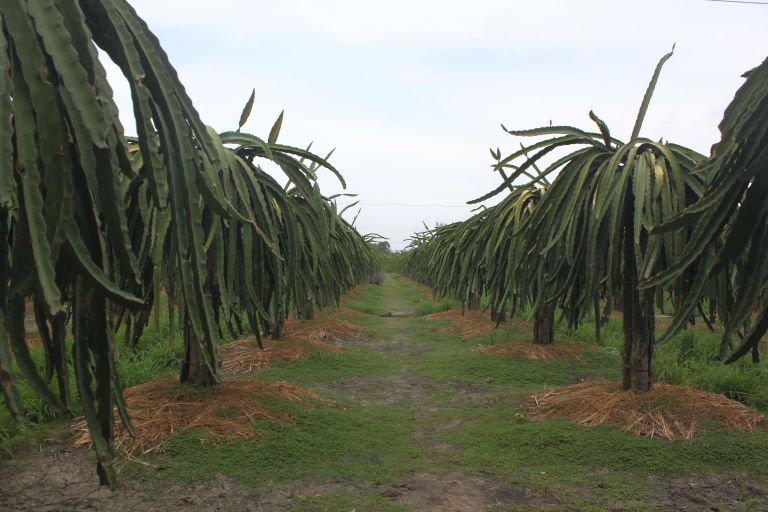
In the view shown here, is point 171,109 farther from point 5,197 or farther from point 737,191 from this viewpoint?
point 737,191

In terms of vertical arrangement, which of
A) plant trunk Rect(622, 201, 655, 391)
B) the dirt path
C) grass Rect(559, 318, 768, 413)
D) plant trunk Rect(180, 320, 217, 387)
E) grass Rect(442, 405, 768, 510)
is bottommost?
the dirt path

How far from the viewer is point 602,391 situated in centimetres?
428

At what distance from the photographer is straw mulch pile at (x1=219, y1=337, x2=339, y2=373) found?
603cm

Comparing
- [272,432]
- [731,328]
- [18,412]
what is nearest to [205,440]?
[272,432]

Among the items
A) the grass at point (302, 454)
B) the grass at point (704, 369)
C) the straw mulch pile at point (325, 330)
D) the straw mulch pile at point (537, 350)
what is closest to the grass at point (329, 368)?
the straw mulch pile at point (325, 330)

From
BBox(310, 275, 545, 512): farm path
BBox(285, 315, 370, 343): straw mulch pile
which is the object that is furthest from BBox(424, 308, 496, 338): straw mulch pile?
BBox(285, 315, 370, 343): straw mulch pile

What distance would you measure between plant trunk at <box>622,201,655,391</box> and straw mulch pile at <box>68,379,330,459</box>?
8.33 ft

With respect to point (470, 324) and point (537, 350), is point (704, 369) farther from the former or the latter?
point (470, 324)

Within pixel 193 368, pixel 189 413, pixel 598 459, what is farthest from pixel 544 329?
pixel 189 413

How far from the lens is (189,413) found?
373 centimetres

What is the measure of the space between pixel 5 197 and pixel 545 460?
3242 mm

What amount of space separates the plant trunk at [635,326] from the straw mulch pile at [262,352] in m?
3.70

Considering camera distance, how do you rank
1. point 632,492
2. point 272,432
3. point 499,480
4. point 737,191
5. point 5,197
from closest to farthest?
point 5,197
point 737,191
point 632,492
point 499,480
point 272,432

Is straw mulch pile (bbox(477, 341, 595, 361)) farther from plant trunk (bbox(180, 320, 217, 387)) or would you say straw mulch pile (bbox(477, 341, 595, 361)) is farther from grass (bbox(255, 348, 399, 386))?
plant trunk (bbox(180, 320, 217, 387))
